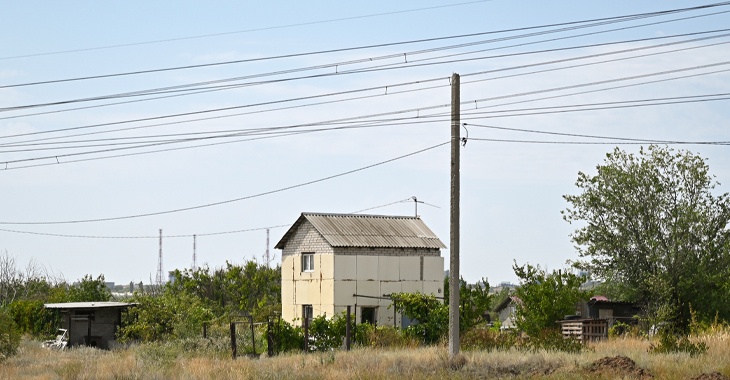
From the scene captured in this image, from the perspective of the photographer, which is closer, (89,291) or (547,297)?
(547,297)

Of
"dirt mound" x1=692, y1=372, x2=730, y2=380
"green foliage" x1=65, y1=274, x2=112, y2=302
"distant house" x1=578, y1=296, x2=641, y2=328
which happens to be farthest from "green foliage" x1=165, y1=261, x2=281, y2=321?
"dirt mound" x1=692, y1=372, x2=730, y2=380

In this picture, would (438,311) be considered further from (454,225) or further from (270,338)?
(454,225)

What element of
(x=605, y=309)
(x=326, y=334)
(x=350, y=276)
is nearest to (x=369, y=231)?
(x=350, y=276)

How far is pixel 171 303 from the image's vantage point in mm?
47906

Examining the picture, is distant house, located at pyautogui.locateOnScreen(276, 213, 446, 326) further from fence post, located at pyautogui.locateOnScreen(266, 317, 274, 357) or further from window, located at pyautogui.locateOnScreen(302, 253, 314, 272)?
fence post, located at pyautogui.locateOnScreen(266, 317, 274, 357)

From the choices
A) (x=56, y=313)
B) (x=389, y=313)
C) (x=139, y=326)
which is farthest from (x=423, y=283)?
(x=56, y=313)

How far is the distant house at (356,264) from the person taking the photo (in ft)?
156

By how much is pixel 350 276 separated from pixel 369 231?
3.02 m

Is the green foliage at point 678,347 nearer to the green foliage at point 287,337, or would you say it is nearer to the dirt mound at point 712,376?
the dirt mound at point 712,376

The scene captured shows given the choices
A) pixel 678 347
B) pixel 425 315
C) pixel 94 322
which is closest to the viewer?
pixel 678 347

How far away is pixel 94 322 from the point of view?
50438 mm

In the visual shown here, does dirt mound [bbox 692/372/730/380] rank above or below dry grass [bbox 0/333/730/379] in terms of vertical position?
above

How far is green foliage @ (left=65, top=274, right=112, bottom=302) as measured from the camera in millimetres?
64312

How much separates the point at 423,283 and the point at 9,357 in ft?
68.6
